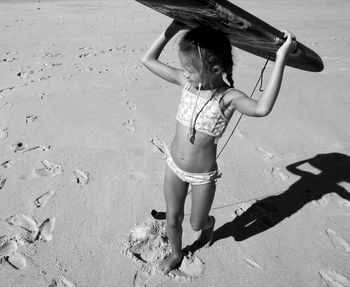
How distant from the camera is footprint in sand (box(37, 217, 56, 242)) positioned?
2.51m

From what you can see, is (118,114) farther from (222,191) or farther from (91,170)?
(222,191)

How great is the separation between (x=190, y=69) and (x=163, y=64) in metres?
0.39

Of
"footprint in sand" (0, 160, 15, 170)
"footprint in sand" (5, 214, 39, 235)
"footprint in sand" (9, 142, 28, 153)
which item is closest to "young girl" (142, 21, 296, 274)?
"footprint in sand" (5, 214, 39, 235)

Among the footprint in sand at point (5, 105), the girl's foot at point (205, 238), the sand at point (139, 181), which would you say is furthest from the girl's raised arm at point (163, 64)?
the footprint in sand at point (5, 105)

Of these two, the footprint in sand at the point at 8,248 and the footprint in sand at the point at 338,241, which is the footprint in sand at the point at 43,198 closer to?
the footprint in sand at the point at 8,248

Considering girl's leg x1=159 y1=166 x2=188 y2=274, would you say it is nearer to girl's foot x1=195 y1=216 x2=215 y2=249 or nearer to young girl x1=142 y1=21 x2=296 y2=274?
young girl x1=142 y1=21 x2=296 y2=274

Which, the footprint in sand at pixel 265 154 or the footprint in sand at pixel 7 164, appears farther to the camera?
the footprint in sand at pixel 265 154

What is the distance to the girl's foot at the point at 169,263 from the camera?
90.5 inches

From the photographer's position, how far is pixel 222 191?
3111 mm

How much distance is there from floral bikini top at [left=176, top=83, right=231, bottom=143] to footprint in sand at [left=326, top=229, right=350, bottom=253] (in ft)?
4.74

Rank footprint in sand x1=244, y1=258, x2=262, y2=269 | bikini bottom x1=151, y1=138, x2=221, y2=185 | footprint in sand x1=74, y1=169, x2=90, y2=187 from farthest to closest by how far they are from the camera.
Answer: footprint in sand x1=74, y1=169, x2=90, y2=187
footprint in sand x1=244, y1=258, x2=262, y2=269
bikini bottom x1=151, y1=138, x2=221, y2=185

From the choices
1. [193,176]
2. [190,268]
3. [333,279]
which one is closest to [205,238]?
[190,268]

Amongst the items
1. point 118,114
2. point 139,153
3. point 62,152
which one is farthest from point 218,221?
point 118,114

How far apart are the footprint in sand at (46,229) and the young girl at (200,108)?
0.88 meters
